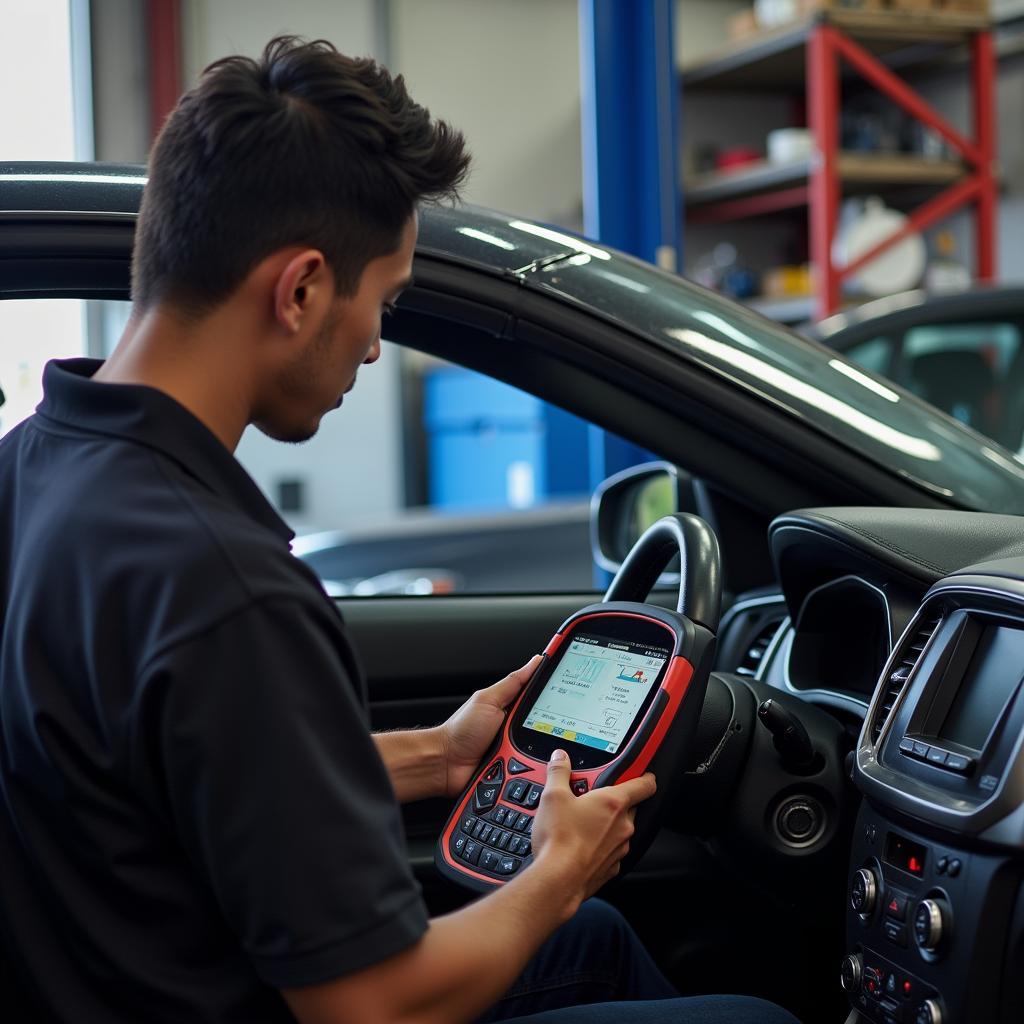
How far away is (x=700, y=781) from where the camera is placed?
1.39 m

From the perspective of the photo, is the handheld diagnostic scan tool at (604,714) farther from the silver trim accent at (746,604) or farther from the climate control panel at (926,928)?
the silver trim accent at (746,604)

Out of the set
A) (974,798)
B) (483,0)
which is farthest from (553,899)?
(483,0)

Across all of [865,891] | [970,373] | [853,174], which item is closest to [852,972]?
[865,891]

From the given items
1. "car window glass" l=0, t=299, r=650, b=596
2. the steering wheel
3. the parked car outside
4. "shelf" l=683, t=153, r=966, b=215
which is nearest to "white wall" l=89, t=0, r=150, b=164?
the parked car outside

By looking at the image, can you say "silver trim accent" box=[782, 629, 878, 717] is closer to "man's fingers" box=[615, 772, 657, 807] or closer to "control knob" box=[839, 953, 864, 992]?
"control knob" box=[839, 953, 864, 992]

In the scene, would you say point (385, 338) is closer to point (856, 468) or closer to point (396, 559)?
point (856, 468)

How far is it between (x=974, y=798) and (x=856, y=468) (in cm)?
52

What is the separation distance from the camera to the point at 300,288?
0.96m

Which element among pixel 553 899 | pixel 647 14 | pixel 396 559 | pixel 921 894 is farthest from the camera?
pixel 396 559

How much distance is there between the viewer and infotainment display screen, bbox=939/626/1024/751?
1145 mm

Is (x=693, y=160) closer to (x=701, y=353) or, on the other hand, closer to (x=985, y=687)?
(x=701, y=353)

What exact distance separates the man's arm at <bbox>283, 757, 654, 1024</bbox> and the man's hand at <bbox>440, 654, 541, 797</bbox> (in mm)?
213

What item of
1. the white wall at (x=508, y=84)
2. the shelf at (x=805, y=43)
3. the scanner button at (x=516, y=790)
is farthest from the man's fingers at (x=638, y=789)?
the white wall at (x=508, y=84)

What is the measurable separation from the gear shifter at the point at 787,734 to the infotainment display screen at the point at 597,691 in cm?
18
